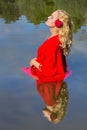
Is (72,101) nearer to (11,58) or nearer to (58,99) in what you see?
(58,99)

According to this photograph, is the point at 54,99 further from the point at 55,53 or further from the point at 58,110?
the point at 55,53

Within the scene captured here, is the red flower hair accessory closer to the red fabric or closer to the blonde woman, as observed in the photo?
the blonde woman

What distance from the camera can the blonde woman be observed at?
3778 millimetres

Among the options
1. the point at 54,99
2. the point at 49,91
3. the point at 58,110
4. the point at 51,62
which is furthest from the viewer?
the point at 51,62

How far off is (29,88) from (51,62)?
317 millimetres

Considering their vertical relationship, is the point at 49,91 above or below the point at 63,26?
below

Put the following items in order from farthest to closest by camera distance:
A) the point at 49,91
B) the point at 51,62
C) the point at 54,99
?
the point at 51,62
the point at 49,91
the point at 54,99

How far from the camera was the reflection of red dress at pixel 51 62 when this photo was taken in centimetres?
377

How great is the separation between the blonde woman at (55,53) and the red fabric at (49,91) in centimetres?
11

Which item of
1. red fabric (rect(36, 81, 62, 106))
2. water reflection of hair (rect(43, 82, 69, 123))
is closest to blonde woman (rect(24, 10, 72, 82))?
red fabric (rect(36, 81, 62, 106))

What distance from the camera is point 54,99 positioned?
3293 mm

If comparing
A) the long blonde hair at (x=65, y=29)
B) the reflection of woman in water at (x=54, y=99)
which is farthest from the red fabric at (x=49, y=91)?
the long blonde hair at (x=65, y=29)

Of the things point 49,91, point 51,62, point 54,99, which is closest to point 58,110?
point 54,99

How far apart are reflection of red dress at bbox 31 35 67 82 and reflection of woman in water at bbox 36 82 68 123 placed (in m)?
0.13
